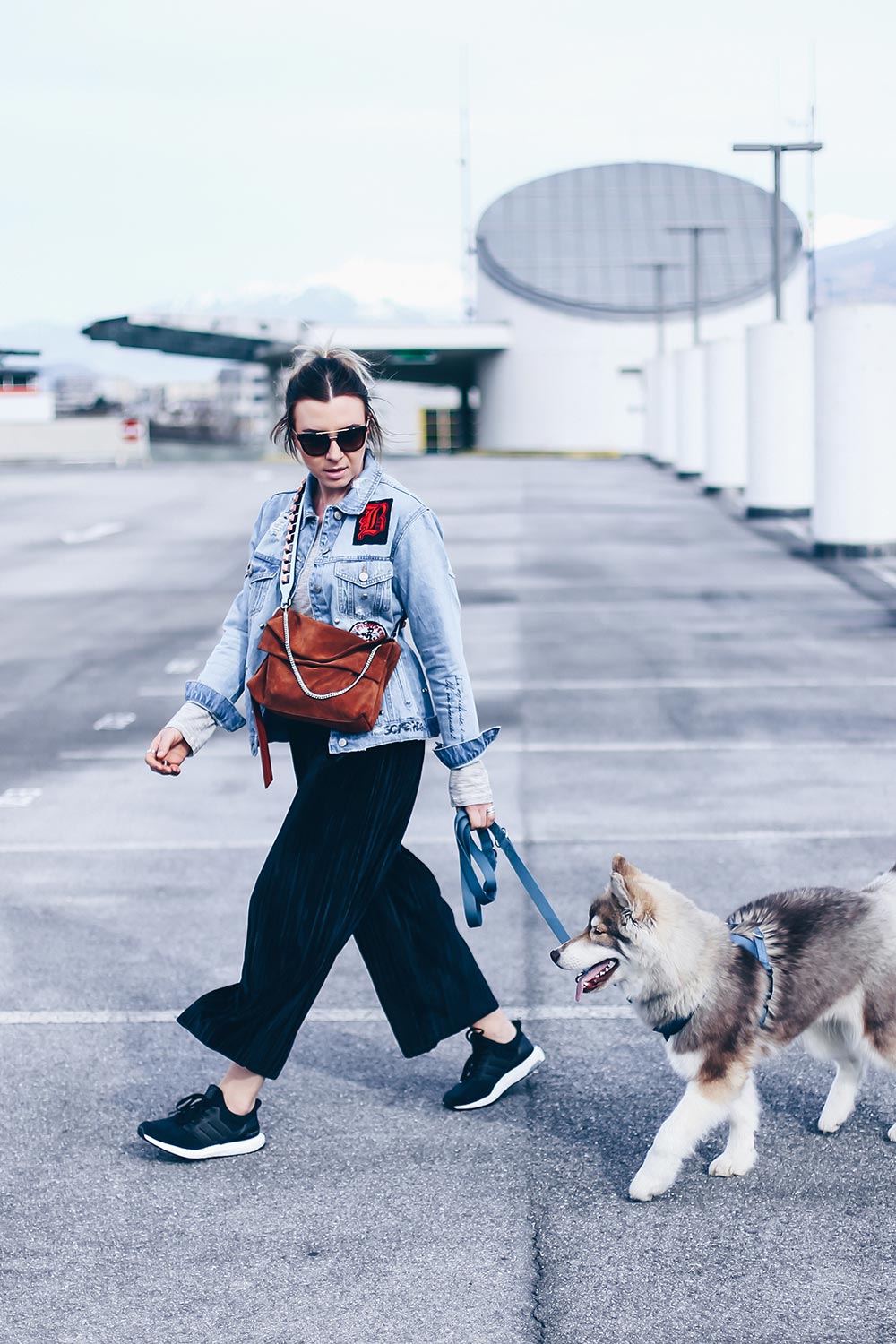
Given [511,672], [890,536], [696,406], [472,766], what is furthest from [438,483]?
[472,766]

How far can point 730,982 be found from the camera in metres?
3.98

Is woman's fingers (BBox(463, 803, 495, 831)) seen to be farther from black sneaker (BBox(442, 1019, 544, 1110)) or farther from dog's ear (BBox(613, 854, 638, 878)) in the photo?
black sneaker (BBox(442, 1019, 544, 1110))

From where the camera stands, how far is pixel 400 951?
443 centimetres

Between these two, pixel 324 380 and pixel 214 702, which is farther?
pixel 214 702

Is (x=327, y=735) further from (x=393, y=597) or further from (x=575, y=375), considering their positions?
(x=575, y=375)

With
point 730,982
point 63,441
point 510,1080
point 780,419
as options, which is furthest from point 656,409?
point 63,441

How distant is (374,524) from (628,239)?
8304 centimetres

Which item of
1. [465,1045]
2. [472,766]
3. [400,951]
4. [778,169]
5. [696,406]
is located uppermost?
[778,169]

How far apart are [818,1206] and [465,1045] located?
5.11 ft

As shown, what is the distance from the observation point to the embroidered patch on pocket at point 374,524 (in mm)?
4148

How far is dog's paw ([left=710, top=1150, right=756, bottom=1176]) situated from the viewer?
412 cm

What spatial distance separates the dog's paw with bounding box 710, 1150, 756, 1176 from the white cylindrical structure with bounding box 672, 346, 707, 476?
34271 mm

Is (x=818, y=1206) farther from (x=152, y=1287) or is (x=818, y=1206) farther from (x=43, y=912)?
(x=43, y=912)

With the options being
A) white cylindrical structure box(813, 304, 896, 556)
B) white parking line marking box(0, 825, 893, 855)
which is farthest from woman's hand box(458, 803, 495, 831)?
white cylindrical structure box(813, 304, 896, 556)
